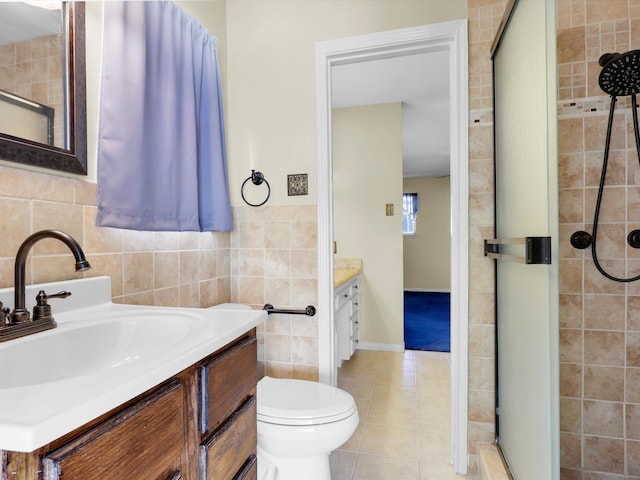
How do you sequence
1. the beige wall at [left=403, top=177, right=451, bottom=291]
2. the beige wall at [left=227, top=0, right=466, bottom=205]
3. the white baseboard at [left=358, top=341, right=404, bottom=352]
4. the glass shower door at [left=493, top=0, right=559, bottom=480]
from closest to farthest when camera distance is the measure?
the glass shower door at [left=493, top=0, right=559, bottom=480], the beige wall at [left=227, top=0, right=466, bottom=205], the white baseboard at [left=358, top=341, right=404, bottom=352], the beige wall at [left=403, top=177, right=451, bottom=291]

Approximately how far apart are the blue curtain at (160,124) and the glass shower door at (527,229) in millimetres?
1292

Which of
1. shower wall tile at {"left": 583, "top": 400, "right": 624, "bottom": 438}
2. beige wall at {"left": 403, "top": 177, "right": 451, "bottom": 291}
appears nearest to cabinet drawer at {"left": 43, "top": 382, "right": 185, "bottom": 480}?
shower wall tile at {"left": 583, "top": 400, "right": 624, "bottom": 438}

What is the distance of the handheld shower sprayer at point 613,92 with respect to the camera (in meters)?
1.30

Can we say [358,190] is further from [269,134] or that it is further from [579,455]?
[579,455]

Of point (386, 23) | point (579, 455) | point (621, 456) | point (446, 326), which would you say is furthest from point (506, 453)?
point (446, 326)

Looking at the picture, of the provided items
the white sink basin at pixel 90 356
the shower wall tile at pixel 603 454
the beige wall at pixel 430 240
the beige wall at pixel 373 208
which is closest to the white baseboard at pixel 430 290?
the beige wall at pixel 430 240

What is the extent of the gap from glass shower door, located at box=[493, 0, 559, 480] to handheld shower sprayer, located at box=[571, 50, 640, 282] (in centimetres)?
36

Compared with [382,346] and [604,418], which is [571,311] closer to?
[604,418]

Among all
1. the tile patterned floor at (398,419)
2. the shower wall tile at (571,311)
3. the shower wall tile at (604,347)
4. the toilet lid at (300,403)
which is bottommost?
the tile patterned floor at (398,419)

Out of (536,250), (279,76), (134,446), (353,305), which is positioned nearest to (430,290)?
(353,305)

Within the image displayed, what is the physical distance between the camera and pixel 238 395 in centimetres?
83

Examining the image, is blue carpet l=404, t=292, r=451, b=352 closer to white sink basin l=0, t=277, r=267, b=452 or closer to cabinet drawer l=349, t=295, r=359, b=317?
cabinet drawer l=349, t=295, r=359, b=317

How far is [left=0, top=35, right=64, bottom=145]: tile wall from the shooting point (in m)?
0.88

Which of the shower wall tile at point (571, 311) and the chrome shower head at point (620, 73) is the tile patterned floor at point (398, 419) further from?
the chrome shower head at point (620, 73)
